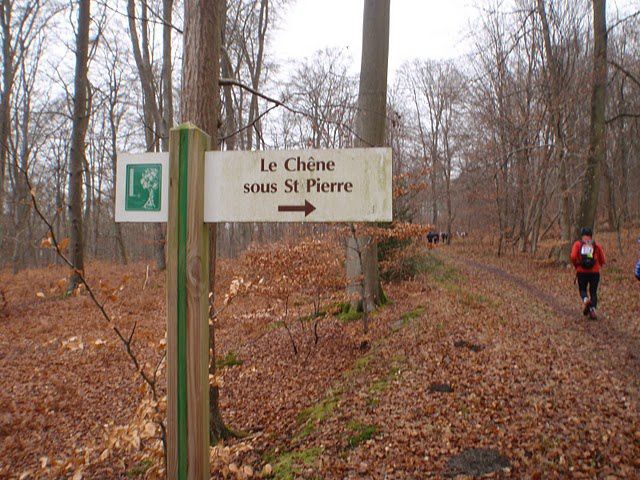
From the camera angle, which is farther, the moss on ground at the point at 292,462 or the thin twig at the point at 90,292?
the moss on ground at the point at 292,462

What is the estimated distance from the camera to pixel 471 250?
27.9 m

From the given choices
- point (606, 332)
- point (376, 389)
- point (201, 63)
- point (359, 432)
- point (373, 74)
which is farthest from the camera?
point (373, 74)

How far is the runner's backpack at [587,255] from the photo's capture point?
8.54 m

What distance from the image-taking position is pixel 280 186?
2117 mm

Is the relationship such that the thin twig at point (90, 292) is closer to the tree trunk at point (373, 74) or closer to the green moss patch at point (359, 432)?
the green moss patch at point (359, 432)

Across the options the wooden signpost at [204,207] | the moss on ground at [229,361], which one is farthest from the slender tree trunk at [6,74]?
the wooden signpost at [204,207]

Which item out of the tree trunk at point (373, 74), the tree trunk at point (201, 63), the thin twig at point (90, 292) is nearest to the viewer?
the thin twig at point (90, 292)

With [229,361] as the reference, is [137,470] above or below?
below

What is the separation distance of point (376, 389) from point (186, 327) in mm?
4153

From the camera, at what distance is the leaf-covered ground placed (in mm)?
3936

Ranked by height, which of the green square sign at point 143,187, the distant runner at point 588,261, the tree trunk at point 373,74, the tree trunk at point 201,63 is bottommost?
the distant runner at point 588,261

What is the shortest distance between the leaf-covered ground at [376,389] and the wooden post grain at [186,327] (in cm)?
105

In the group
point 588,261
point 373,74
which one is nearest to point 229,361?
point 373,74

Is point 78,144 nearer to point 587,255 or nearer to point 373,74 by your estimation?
point 373,74
